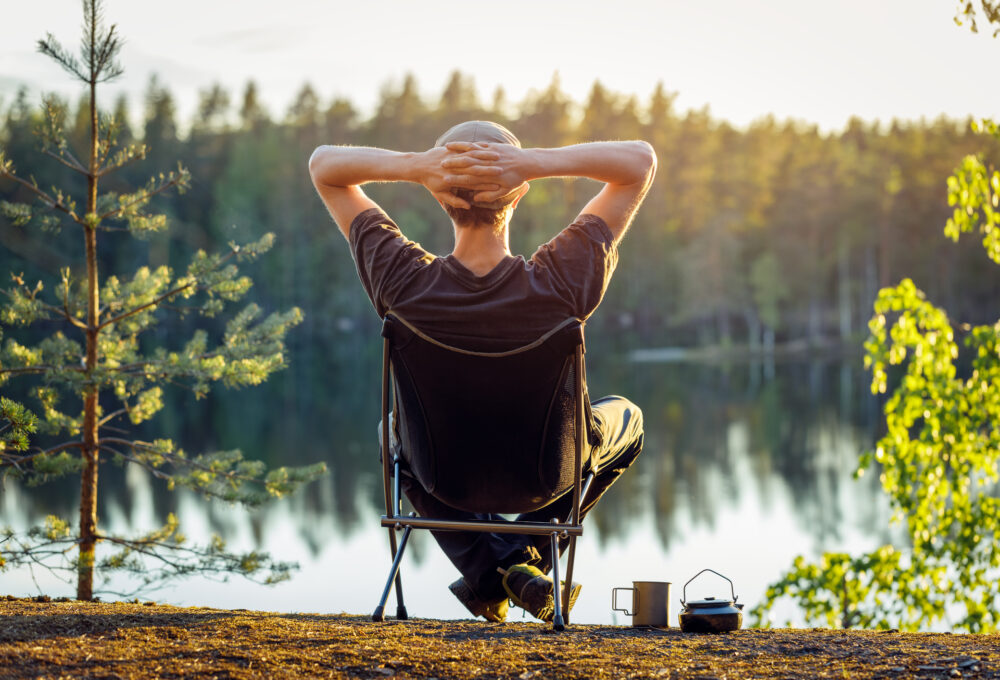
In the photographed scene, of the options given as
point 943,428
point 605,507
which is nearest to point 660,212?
point 605,507

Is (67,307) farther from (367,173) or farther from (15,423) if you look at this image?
(367,173)

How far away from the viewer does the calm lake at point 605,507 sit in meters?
10.6

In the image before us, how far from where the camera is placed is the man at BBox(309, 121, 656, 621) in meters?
2.53

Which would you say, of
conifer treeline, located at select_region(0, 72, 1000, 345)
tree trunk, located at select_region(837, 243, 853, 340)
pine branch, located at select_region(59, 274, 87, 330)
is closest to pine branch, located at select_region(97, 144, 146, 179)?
pine branch, located at select_region(59, 274, 87, 330)

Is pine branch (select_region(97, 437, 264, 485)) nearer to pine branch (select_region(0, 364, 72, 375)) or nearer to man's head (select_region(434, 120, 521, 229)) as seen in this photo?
pine branch (select_region(0, 364, 72, 375))

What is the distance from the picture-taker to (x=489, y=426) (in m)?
2.70

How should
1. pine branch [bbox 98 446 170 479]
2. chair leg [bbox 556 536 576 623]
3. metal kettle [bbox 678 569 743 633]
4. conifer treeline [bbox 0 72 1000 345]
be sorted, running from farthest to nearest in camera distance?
conifer treeline [bbox 0 72 1000 345], pine branch [bbox 98 446 170 479], metal kettle [bbox 678 569 743 633], chair leg [bbox 556 536 576 623]

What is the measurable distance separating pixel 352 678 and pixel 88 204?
9.54ft

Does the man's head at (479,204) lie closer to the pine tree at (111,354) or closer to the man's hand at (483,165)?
the man's hand at (483,165)

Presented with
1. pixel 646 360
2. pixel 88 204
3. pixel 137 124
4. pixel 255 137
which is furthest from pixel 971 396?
pixel 255 137

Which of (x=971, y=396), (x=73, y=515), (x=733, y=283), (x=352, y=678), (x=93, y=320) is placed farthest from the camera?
(x=733, y=283)

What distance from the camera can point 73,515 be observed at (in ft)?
42.3

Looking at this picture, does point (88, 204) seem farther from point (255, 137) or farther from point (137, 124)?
point (255, 137)

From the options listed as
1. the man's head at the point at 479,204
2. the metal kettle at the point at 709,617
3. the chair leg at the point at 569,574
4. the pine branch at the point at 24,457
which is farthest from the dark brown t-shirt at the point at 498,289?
the pine branch at the point at 24,457
